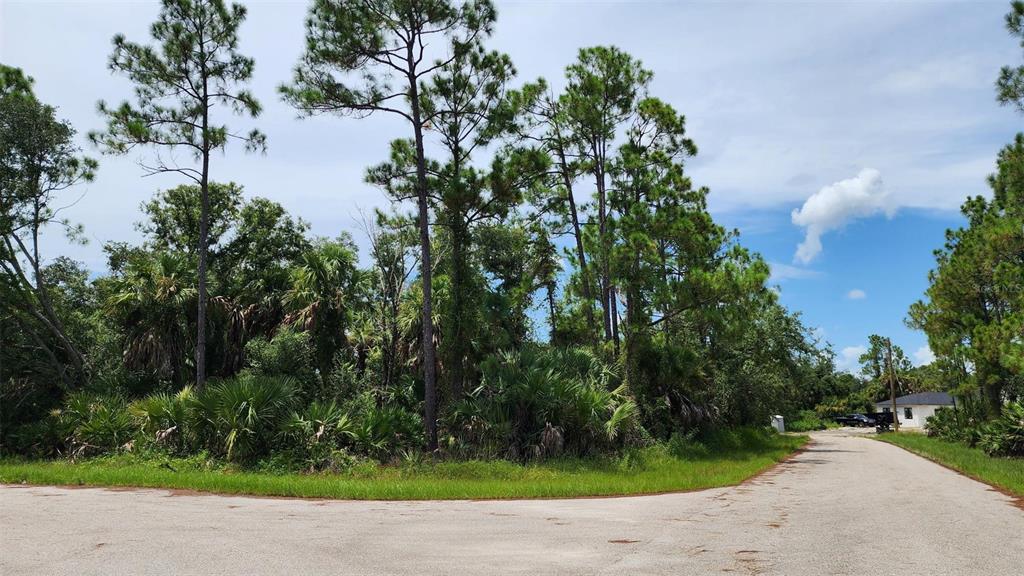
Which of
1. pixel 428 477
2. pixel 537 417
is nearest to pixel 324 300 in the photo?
pixel 537 417

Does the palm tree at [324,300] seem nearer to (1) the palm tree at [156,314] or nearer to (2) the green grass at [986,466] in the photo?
(1) the palm tree at [156,314]

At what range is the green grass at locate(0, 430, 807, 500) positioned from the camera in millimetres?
12094

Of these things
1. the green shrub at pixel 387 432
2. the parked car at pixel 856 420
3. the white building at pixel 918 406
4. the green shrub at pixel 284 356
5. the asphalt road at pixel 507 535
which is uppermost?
the green shrub at pixel 284 356

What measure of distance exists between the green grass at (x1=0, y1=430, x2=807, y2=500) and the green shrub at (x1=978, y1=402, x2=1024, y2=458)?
1047 centimetres

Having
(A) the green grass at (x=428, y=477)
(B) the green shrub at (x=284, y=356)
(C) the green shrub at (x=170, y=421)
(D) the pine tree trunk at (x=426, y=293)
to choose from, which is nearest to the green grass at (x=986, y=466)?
(A) the green grass at (x=428, y=477)

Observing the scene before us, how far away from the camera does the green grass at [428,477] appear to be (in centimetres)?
1209

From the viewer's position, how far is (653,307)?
23891 mm

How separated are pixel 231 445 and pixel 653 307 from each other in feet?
50.9

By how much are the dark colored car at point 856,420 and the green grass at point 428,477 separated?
61917 millimetres

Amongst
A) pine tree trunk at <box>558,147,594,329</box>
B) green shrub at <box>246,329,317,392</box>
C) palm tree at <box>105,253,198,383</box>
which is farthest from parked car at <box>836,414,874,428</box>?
palm tree at <box>105,253,198,383</box>

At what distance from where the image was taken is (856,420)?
72562 millimetres

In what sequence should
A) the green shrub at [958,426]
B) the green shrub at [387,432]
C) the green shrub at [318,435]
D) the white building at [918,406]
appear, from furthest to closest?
the white building at [918,406] < the green shrub at [958,426] < the green shrub at [387,432] < the green shrub at [318,435]

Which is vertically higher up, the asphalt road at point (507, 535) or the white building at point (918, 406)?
the asphalt road at point (507, 535)

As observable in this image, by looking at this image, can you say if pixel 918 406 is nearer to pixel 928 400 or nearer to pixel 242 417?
pixel 928 400
